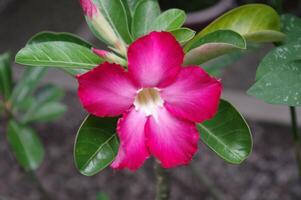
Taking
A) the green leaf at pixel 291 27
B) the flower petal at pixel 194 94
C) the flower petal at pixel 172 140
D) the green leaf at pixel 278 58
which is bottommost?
the green leaf at pixel 291 27

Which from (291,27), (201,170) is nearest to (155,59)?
(291,27)

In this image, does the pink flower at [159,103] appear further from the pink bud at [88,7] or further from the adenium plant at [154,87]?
the pink bud at [88,7]

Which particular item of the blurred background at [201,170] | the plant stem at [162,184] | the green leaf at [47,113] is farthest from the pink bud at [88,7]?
the blurred background at [201,170]

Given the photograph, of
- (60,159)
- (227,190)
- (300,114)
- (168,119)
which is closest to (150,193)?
(227,190)

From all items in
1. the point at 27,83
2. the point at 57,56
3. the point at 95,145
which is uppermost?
the point at 57,56

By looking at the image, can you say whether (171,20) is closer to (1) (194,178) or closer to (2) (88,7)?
(2) (88,7)

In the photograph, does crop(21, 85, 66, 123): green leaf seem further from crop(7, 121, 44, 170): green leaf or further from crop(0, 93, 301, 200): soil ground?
crop(0, 93, 301, 200): soil ground
